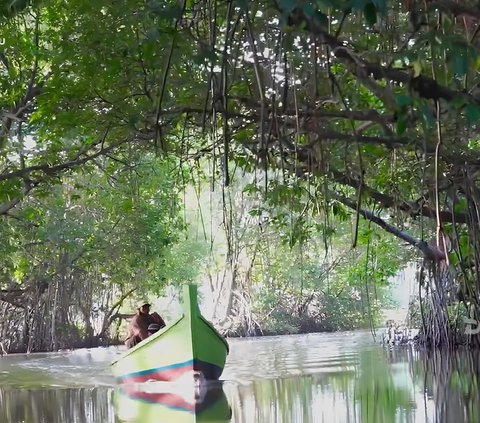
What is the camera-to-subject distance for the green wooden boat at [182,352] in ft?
30.0

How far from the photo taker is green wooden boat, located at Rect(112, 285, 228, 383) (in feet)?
30.0

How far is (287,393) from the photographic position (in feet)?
24.5

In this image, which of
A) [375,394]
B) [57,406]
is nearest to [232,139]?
[375,394]

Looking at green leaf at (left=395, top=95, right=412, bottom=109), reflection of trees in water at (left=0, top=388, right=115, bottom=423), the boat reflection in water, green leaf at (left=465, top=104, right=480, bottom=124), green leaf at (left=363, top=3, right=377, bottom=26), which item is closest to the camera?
green leaf at (left=363, top=3, right=377, bottom=26)

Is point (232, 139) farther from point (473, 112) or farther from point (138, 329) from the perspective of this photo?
point (138, 329)

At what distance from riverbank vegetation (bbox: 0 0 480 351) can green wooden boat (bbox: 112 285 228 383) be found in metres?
1.08

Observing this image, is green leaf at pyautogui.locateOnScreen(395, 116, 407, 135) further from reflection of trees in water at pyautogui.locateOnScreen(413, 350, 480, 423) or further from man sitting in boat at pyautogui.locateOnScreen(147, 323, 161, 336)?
man sitting in boat at pyautogui.locateOnScreen(147, 323, 161, 336)

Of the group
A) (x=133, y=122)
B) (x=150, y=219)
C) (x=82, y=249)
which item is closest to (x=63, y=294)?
(x=82, y=249)

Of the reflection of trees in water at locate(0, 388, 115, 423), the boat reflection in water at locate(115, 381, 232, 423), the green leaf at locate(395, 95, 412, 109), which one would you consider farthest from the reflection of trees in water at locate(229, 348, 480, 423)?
the green leaf at locate(395, 95, 412, 109)

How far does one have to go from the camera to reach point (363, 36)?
17.1 ft

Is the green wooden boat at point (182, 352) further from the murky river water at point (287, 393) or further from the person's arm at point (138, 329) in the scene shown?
the person's arm at point (138, 329)

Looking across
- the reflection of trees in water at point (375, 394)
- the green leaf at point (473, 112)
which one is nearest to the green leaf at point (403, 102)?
the green leaf at point (473, 112)

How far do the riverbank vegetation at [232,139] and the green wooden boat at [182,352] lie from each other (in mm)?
1081

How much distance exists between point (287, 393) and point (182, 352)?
2.00 meters
